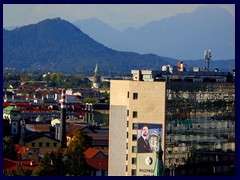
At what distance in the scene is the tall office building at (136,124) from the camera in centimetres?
1066

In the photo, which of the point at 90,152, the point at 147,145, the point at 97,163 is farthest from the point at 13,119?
the point at 147,145

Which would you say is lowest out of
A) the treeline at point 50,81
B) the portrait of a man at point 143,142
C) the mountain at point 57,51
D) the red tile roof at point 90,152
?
the red tile roof at point 90,152

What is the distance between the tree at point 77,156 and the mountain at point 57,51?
119 feet

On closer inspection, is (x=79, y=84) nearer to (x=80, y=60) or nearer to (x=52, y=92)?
(x=52, y=92)

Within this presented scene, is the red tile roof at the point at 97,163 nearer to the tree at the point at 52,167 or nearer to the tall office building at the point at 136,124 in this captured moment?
the tree at the point at 52,167

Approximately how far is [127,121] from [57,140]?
6.99m

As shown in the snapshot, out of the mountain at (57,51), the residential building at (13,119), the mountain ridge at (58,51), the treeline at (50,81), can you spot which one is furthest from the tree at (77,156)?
the mountain at (57,51)

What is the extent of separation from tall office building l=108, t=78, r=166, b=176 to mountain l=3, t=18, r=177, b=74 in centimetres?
4181

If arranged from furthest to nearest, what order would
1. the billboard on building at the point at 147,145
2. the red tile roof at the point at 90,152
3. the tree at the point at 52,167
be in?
the red tile roof at the point at 90,152 < the tree at the point at 52,167 < the billboard on building at the point at 147,145

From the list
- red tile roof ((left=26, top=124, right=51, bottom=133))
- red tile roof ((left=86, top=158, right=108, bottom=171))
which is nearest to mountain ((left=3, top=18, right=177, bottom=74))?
red tile roof ((left=26, top=124, right=51, bottom=133))

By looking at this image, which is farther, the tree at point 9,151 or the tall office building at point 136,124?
the tree at point 9,151

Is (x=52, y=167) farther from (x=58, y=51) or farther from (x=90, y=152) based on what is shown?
(x=58, y=51)

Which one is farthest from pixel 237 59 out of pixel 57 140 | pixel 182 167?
pixel 57 140

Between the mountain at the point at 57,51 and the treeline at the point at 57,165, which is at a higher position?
the mountain at the point at 57,51
